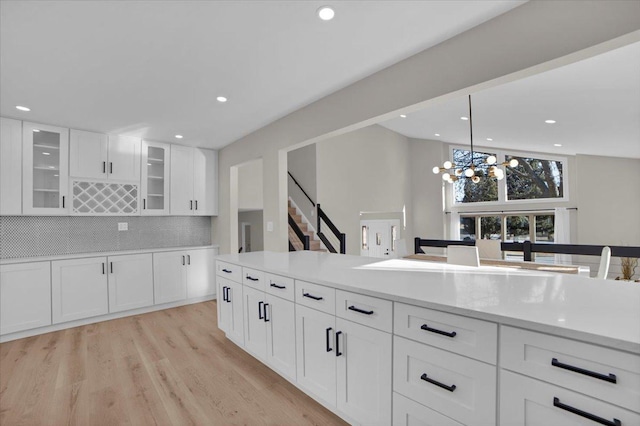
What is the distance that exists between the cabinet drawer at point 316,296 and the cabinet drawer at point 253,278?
0.51m

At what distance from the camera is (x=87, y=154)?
3.94 meters

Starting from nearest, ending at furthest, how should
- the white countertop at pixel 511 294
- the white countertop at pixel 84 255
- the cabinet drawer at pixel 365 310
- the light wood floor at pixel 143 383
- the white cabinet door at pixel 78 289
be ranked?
the white countertop at pixel 511 294 < the cabinet drawer at pixel 365 310 < the light wood floor at pixel 143 383 < the white countertop at pixel 84 255 < the white cabinet door at pixel 78 289

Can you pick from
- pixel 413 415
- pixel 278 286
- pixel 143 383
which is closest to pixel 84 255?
pixel 143 383

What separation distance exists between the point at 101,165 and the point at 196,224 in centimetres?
164

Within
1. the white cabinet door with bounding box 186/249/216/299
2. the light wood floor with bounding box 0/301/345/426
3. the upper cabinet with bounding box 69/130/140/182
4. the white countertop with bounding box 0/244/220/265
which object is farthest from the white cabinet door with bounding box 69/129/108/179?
the light wood floor with bounding box 0/301/345/426

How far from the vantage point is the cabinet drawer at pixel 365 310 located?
153 cm

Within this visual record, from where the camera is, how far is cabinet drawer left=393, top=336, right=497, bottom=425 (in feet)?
3.86

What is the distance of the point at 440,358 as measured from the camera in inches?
51.7

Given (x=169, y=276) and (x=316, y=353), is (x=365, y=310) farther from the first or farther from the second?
(x=169, y=276)

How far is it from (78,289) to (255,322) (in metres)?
2.71

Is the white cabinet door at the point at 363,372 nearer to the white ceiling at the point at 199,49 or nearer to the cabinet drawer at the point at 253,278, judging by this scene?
the cabinet drawer at the point at 253,278

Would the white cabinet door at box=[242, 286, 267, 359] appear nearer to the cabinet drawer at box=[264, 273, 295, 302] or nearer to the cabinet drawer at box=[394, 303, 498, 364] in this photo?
the cabinet drawer at box=[264, 273, 295, 302]

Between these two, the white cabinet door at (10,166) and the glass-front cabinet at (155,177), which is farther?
the glass-front cabinet at (155,177)

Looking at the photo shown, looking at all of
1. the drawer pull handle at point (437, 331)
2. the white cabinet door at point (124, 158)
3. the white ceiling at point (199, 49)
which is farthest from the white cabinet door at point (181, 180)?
the drawer pull handle at point (437, 331)
